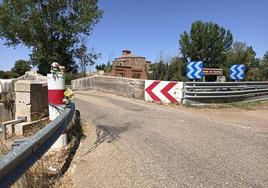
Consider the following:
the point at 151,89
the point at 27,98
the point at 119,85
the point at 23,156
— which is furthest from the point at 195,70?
the point at 23,156

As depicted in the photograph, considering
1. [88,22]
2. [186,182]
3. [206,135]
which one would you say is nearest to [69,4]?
[88,22]

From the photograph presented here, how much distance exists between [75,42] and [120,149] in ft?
88.3

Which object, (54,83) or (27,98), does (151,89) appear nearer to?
(27,98)

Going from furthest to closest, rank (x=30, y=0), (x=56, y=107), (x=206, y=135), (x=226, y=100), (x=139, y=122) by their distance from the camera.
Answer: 1. (x=30, y=0)
2. (x=226, y=100)
3. (x=139, y=122)
4. (x=206, y=135)
5. (x=56, y=107)

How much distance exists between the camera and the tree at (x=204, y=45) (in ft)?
165

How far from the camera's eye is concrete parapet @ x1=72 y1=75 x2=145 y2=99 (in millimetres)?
13414

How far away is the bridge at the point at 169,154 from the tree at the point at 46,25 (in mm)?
22449

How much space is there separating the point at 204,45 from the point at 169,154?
4868 cm

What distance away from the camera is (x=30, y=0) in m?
25.8

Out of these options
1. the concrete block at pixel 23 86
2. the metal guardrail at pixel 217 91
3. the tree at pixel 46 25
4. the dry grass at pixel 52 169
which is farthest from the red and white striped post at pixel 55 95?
the tree at pixel 46 25

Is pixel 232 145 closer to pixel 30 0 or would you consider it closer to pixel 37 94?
pixel 37 94

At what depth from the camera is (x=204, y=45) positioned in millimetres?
50125

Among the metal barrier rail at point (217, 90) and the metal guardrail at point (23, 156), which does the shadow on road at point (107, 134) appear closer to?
the metal guardrail at point (23, 156)

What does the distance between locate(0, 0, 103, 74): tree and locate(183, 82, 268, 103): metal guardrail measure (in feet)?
65.4
